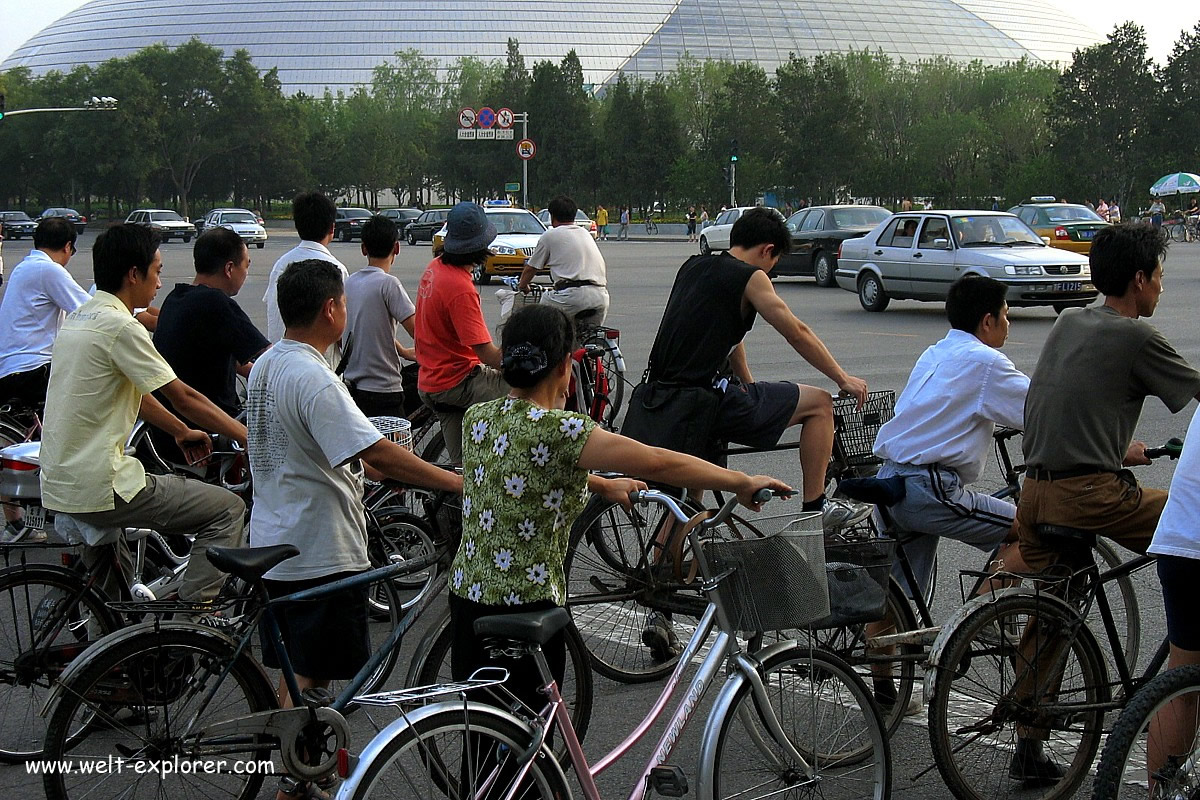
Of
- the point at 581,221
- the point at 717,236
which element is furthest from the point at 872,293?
the point at 581,221

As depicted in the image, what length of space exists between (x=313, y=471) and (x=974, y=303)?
2.49m

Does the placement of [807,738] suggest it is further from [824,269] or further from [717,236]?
[717,236]

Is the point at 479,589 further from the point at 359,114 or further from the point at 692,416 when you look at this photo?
the point at 359,114

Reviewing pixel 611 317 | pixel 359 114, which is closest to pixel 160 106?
pixel 359 114

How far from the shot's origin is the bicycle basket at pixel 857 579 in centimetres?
392

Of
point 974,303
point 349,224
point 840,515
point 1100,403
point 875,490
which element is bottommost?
point 349,224

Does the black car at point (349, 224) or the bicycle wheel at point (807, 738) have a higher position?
the bicycle wheel at point (807, 738)

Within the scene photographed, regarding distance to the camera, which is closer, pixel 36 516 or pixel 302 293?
pixel 302 293

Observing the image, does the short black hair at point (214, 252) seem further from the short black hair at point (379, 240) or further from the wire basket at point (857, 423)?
the wire basket at point (857, 423)

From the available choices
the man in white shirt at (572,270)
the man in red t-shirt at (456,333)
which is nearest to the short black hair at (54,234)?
the man in red t-shirt at (456,333)

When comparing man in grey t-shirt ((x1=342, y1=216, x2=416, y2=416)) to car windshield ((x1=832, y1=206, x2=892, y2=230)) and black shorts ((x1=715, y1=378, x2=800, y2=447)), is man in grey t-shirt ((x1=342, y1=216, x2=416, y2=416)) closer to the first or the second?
black shorts ((x1=715, y1=378, x2=800, y2=447))

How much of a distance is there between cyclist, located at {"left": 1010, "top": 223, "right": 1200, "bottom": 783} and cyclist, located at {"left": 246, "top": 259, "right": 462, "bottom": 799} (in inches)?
77.2

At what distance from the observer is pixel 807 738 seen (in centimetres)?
381

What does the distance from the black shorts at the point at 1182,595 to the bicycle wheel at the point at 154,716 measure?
8.11 feet
